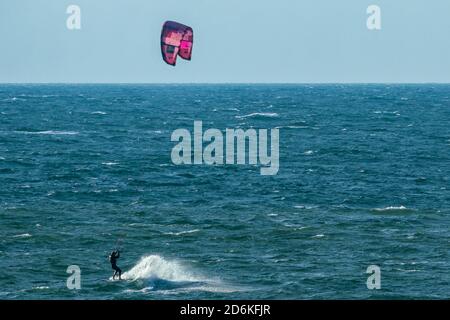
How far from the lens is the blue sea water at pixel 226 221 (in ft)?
143

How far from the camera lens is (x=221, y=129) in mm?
141000

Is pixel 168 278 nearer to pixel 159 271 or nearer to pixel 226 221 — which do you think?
pixel 159 271

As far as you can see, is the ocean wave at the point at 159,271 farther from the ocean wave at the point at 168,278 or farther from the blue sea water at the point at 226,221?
the blue sea water at the point at 226,221

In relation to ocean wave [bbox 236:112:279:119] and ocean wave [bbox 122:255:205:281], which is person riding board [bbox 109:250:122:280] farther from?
ocean wave [bbox 236:112:279:119]

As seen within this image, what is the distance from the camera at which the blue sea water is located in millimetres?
43469

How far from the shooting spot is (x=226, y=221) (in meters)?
58.9
